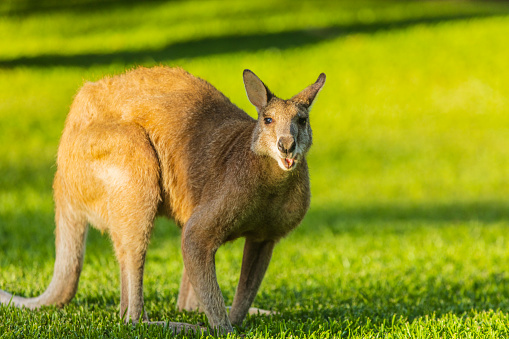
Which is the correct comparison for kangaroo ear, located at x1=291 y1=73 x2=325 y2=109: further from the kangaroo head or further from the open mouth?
the open mouth

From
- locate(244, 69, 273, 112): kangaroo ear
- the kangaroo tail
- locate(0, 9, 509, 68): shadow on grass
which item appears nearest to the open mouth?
locate(244, 69, 273, 112): kangaroo ear

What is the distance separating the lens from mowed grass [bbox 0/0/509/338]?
580 cm

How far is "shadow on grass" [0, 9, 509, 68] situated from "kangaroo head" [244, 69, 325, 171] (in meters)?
12.1

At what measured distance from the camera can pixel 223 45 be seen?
1877 cm

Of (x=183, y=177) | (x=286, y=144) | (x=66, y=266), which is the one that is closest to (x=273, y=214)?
(x=286, y=144)

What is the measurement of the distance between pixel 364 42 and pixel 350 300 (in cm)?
1351

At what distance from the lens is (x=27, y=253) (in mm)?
7754

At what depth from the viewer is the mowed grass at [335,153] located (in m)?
5.80

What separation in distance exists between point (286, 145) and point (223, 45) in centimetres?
1498

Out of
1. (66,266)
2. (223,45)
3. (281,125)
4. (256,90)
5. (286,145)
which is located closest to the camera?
(286,145)

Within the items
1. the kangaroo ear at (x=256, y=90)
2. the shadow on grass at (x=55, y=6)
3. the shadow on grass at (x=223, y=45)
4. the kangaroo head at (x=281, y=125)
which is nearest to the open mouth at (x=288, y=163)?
the kangaroo head at (x=281, y=125)

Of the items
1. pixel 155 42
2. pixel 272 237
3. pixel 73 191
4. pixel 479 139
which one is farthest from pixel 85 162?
pixel 155 42

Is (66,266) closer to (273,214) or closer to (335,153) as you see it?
(273,214)

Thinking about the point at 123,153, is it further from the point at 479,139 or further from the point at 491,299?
the point at 479,139
